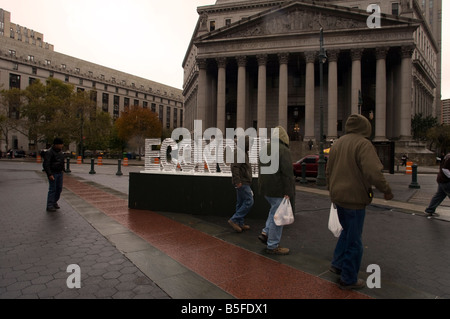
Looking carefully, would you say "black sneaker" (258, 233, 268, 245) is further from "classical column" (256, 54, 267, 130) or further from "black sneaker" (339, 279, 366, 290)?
"classical column" (256, 54, 267, 130)

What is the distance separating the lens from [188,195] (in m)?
7.32

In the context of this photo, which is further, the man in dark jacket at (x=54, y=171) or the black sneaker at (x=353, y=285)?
the man in dark jacket at (x=54, y=171)

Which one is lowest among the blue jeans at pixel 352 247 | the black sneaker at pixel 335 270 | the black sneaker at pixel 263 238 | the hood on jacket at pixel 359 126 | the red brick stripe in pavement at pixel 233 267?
the red brick stripe in pavement at pixel 233 267

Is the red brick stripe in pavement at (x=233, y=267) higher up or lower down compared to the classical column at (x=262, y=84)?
lower down

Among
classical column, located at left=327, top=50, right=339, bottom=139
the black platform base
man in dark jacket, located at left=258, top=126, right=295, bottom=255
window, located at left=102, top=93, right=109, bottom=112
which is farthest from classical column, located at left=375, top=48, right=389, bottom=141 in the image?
window, located at left=102, top=93, right=109, bottom=112

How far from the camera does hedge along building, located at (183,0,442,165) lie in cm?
3433

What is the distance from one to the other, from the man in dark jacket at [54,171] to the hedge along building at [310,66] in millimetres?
32328

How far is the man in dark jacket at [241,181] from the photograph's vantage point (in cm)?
552

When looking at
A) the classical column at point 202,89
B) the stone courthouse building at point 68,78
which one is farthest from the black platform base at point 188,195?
the stone courthouse building at point 68,78

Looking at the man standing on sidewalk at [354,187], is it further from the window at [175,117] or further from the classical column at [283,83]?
the window at [175,117]

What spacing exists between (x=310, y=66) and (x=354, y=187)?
36.0m

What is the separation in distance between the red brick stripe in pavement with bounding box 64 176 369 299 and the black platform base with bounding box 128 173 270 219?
1085 mm
